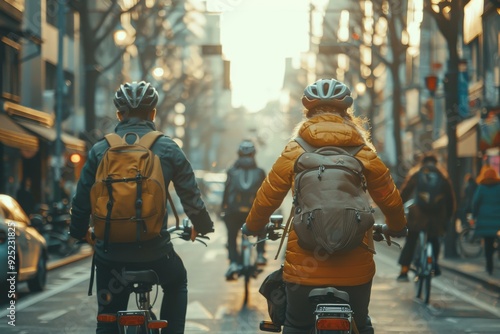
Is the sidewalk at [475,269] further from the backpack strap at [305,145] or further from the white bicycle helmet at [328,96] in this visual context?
the backpack strap at [305,145]

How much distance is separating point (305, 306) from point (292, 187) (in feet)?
2.10

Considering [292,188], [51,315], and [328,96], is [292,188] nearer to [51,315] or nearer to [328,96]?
[328,96]

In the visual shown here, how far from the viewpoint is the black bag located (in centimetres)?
614

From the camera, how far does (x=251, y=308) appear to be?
13297 mm

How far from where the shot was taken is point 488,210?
741 inches

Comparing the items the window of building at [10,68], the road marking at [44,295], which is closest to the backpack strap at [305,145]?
the road marking at [44,295]

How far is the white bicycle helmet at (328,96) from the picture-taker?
20.6 feet

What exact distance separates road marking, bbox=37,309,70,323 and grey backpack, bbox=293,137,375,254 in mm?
7038

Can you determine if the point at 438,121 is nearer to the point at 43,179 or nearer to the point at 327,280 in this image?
the point at 43,179

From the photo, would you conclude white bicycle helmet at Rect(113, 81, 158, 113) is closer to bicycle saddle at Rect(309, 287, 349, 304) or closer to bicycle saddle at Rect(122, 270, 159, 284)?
bicycle saddle at Rect(122, 270, 159, 284)

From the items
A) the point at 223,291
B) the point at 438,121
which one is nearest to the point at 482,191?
the point at 223,291

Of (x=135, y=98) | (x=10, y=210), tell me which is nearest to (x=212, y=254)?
(x=10, y=210)

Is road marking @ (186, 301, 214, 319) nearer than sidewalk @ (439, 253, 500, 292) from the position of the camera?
Yes

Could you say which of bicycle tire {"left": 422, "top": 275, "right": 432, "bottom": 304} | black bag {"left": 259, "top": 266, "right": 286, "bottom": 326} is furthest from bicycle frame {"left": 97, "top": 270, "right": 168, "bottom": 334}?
bicycle tire {"left": 422, "top": 275, "right": 432, "bottom": 304}
